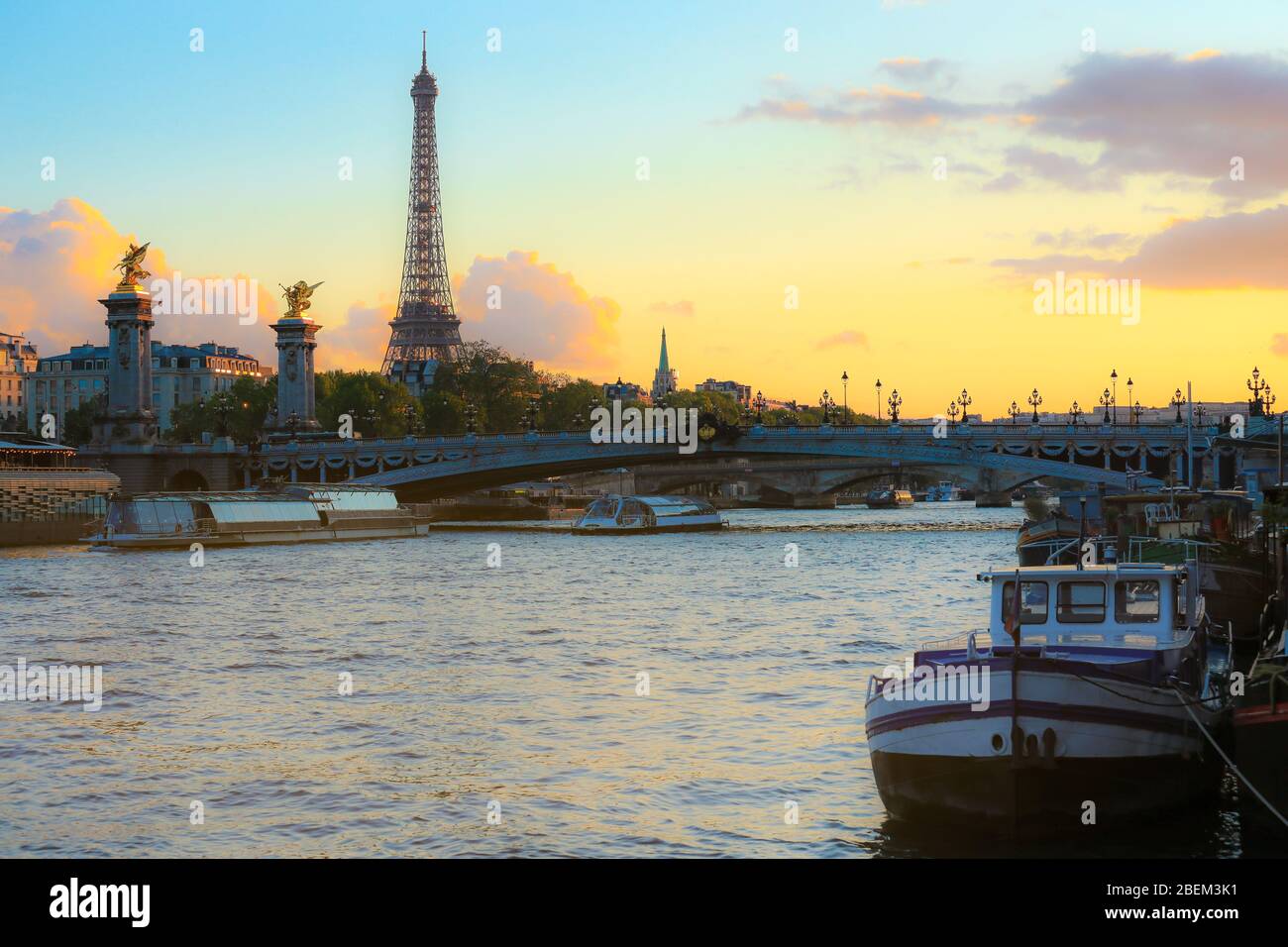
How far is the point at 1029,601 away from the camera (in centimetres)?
1723

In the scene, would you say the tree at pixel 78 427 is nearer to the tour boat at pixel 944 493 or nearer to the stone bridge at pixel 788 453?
the stone bridge at pixel 788 453

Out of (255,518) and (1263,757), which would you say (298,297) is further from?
(1263,757)

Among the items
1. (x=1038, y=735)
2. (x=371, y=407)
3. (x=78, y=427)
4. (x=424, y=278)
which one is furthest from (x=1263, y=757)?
(x=424, y=278)

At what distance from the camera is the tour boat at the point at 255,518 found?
64.9 meters

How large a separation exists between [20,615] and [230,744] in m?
18.7

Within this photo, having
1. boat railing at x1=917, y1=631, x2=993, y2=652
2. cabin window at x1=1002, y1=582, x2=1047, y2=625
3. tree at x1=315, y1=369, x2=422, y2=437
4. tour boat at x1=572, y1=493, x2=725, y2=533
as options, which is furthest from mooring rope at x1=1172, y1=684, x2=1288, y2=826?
tree at x1=315, y1=369, x2=422, y2=437

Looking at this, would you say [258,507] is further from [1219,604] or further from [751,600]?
[1219,604]

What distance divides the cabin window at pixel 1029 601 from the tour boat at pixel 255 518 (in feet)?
170

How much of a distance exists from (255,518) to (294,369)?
33.0 metres

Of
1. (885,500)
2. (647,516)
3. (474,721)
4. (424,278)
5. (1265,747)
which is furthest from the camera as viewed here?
(424,278)

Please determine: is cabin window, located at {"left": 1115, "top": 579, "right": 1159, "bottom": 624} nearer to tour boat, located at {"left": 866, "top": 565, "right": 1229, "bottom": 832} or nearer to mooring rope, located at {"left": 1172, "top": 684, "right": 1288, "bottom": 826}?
tour boat, located at {"left": 866, "top": 565, "right": 1229, "bottom": 832}

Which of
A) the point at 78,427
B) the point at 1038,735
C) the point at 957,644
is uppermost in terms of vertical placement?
the point at 78,427

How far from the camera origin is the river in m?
15.2
